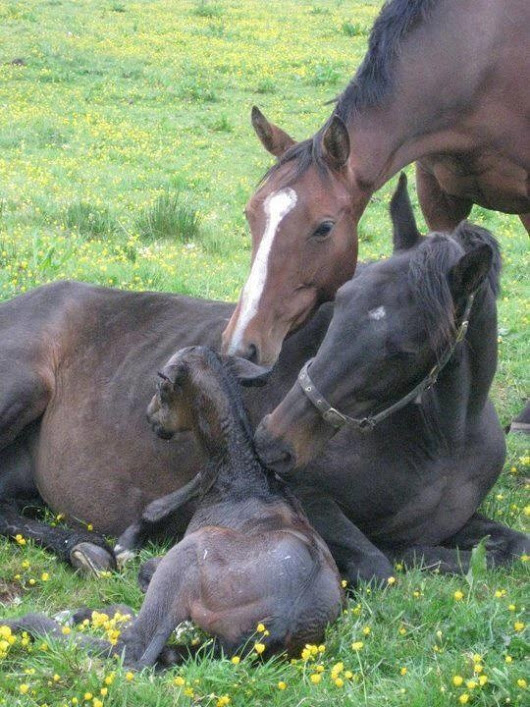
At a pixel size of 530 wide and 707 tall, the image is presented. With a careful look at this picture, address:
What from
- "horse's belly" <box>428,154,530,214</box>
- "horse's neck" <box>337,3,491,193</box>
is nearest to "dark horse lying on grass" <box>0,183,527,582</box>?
"horse's neck" <box>337,3,491,193</box>

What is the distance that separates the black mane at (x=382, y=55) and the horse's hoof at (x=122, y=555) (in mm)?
2301

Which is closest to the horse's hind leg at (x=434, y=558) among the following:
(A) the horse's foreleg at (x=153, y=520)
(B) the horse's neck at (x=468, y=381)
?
(B) the horse's neck at (x=468, y=381)

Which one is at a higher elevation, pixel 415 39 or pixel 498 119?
pixel 415 39

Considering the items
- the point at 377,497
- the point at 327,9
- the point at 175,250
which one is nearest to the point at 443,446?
the point at 377,497

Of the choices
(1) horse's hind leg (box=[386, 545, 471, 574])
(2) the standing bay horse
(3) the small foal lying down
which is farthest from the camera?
(2) the standing bay horse

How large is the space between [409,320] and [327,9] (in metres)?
20.8

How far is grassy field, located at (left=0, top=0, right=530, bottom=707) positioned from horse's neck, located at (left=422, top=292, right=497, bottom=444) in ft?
2.06

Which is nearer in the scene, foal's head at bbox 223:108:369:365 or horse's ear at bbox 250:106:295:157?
foal's head at bbox 223:108:369:365

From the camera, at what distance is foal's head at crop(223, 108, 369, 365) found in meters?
4.70

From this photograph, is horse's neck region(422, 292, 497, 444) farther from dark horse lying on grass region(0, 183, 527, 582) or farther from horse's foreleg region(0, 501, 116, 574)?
horse's foreleg region(0, 501, 116, 574)

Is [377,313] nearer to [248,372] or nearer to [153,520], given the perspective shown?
[248,372]

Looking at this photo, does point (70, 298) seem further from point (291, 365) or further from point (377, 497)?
point (377, 497)

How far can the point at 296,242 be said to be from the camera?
15.8 feet

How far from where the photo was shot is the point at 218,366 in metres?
4.53
